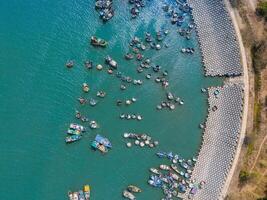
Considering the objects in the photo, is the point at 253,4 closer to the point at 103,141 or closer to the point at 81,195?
the point at 103,141

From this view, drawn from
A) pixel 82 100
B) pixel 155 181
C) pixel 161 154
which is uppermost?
pixel 82 100

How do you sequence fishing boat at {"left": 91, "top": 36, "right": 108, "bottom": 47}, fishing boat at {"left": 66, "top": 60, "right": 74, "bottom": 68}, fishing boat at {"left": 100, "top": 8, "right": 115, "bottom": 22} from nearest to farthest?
fishing boat at {"left": 66, "top": 60, "right": 74, "bottom": 68} → fishing boat at {"left": 91, "top": 36, "right": 108, "bottom": 47} → fishing boat at {"left": 100, "top": 8, "right": 115, "bottom": 22}

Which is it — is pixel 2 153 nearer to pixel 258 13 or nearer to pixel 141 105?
pixel 141 105

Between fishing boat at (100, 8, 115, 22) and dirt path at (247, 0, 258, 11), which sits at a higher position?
fishing boat at (100, 8, 115, 22)

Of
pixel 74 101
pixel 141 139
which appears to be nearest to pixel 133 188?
pixel 141 139

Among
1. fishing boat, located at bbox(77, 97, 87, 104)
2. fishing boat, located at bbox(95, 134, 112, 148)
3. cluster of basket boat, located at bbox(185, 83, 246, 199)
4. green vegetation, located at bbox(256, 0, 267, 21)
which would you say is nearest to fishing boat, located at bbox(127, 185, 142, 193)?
fishing boat, located at bbox(95, 134, 112, 148)

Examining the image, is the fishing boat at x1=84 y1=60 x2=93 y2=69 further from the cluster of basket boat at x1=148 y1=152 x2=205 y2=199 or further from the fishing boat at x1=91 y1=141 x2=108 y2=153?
the cluster of basket boat at x1=148 y1=152 x2=205 y2=199
